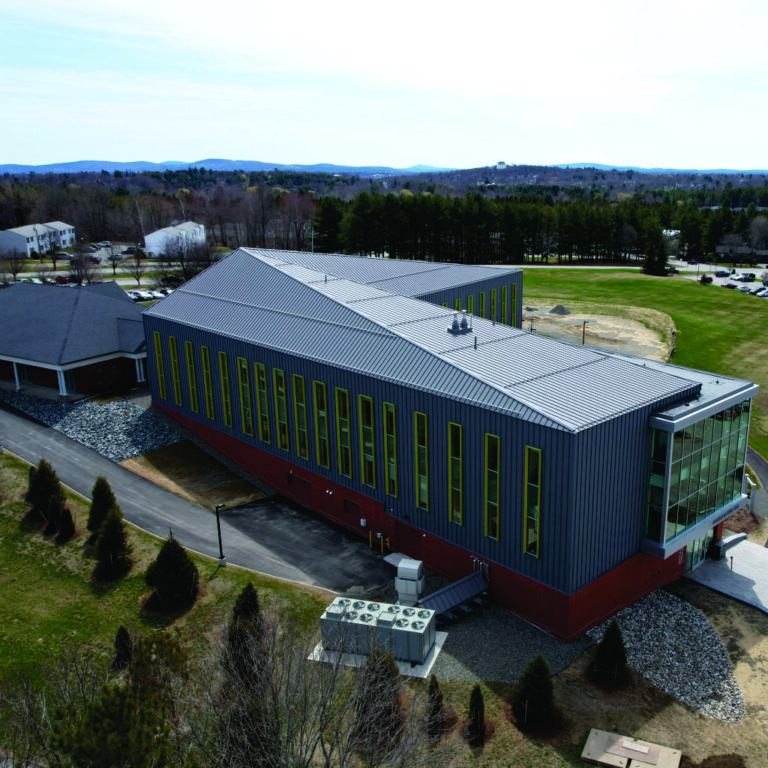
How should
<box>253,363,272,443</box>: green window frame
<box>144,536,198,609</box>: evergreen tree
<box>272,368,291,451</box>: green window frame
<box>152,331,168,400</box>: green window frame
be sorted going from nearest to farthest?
<box>144,536,198,609</box>: evergreen tree, <box>272,368,291,451</box>: green window frame, <box>253,363,272,443</box>: green window frame, <box>152,331,168,400</box>: green window frame

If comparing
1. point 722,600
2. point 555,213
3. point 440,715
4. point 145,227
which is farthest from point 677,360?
point 145,227

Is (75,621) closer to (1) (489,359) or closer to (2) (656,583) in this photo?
(1) (489,359)

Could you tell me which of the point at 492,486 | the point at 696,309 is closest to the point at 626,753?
the point at 492,486

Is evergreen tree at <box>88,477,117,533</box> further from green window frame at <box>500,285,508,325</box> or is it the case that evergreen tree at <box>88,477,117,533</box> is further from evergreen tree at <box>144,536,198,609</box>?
green window frame at <box>500,285,508,325</box>

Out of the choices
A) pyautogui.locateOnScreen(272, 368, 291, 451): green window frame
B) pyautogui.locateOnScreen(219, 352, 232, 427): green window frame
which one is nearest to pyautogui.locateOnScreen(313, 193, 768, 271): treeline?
pyautogui.locateOnScreen(219, 352, 232, 427): green window frame

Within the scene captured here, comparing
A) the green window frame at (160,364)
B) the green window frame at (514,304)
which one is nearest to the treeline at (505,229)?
the green window frame at (514,304)
